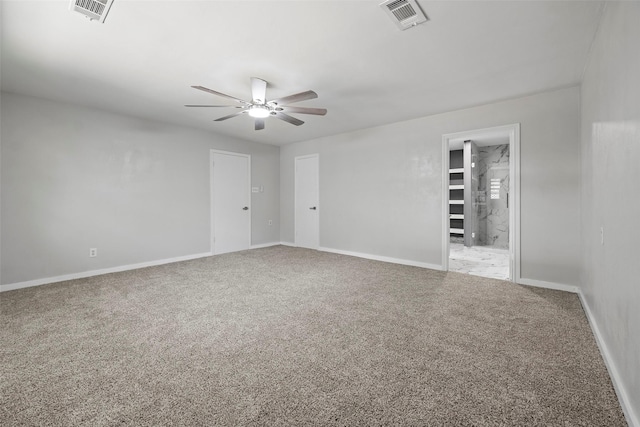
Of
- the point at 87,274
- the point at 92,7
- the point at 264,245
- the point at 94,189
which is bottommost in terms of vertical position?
the point at 87,274

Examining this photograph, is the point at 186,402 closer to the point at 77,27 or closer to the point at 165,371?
the point at 165,371

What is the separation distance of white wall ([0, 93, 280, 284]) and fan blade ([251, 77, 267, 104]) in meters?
2.62

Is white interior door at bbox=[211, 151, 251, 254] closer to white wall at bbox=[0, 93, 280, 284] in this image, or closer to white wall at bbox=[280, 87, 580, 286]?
white wall at bbox=[0, 93, 280, 284]

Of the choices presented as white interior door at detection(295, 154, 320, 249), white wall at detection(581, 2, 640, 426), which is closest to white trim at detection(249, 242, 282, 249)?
white interior door at detection(295, 154, 320, 249)

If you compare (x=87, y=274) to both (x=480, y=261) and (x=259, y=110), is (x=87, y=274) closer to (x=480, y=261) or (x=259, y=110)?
(x=259, y=110)

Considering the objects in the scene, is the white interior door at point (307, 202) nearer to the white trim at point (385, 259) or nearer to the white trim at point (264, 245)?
the white trim at point (385, 259)

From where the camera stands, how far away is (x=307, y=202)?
251 inches

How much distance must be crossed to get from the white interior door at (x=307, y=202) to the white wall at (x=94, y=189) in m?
1.76

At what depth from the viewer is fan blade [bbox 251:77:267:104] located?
3.01m

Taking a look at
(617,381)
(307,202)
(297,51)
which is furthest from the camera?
(307,202)

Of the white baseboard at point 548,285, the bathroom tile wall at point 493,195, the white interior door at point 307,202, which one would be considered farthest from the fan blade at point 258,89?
the bathroom tile wall at point 493,195

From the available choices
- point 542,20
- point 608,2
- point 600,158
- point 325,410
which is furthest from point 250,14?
point 600,158

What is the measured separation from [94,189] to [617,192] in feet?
18.7

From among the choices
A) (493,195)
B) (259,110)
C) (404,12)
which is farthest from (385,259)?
(493,195)
